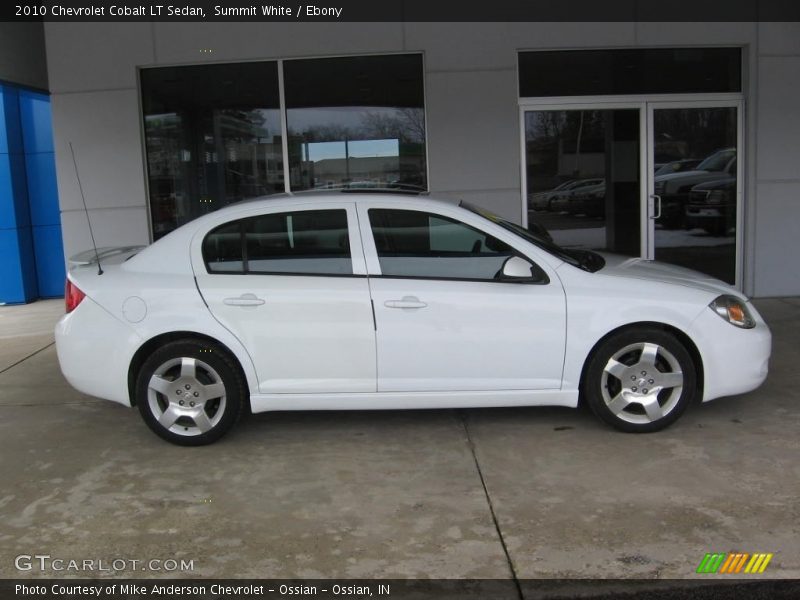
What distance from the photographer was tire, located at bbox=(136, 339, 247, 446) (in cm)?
479

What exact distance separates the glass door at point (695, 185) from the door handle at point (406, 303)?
5.70 metres

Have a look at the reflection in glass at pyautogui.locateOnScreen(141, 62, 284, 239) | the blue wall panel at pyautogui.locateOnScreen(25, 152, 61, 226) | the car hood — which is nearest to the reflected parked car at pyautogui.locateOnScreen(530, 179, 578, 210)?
the reflection in glass at pyautogui.locateOnScreen(141, 62, 284, 239)

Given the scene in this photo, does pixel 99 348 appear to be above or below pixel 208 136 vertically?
below

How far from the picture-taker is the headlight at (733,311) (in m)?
4.84

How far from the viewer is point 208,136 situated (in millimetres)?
9586

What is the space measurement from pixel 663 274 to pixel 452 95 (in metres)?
4.77

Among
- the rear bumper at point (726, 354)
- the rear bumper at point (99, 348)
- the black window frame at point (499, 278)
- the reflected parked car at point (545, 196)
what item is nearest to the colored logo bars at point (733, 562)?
the rear bumper at point (726, 354)

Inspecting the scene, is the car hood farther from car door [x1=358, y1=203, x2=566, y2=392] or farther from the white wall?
the white wall

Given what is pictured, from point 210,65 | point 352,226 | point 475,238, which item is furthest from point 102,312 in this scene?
point 210,65

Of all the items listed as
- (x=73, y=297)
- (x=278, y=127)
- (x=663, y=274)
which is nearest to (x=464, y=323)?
(x=663, y=274)

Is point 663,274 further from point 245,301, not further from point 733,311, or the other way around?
point 245,301

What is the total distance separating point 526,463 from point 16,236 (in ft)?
31.1

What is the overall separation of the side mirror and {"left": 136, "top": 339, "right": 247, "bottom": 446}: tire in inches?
72.3

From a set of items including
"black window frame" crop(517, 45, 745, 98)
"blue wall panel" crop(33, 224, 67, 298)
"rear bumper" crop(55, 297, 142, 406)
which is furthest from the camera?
"blue wall panel" crop(33, 224, 67, 298)
